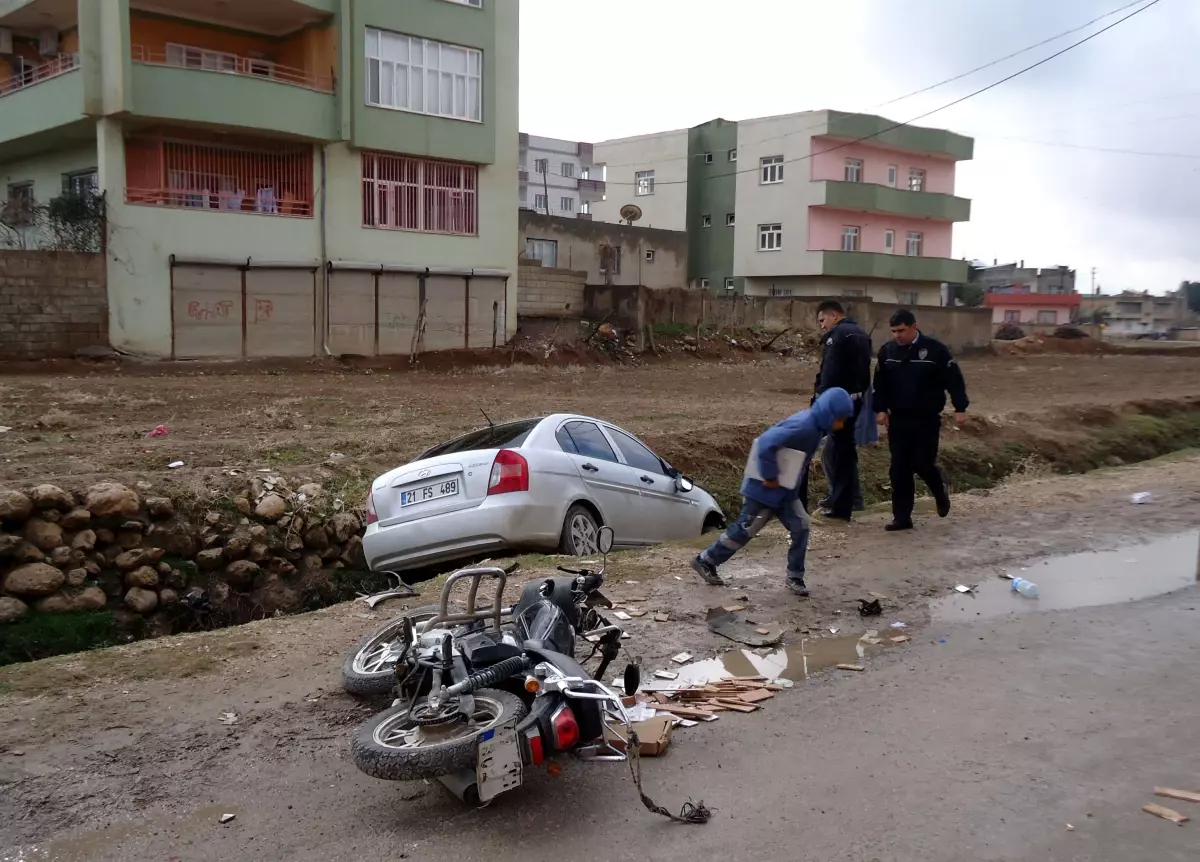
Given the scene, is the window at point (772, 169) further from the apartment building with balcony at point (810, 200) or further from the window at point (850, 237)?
the window at point (850, 237)

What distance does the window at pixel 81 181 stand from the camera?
24.0 m

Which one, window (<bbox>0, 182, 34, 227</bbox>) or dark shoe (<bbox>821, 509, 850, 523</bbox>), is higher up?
window (<bbox>0, 182, 34, 227</bbox>)

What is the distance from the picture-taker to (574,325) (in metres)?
30.0

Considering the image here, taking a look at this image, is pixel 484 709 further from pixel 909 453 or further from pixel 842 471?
pixel 842 471

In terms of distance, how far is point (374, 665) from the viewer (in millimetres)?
5270

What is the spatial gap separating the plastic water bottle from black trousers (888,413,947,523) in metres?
1.80

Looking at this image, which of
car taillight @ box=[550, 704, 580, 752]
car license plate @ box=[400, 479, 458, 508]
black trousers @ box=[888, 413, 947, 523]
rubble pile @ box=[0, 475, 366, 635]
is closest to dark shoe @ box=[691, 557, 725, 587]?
car license plate @ box=[400, 479, 458, 508]

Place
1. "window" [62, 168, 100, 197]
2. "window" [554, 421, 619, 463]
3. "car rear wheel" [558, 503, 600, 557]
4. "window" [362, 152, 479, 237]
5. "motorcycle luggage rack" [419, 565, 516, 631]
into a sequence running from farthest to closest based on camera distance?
"window" [362, 152, 479, 237]
"window" [62, 168, 100, 197]
"window" [554, 421, 619, 463]
"car rear wheel" [558, 503, 600, 557]
"motorcycle luggage rack" [419, 565, 516, 631]

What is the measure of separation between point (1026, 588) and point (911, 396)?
7.34 ft

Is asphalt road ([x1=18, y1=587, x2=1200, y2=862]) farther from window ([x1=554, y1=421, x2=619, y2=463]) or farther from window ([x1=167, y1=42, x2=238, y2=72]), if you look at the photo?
window ([x1=167, y1=42, x2=238, y2=72])

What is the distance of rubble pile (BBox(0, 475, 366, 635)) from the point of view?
27.8 feet

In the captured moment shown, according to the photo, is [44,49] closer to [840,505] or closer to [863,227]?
[840,505]

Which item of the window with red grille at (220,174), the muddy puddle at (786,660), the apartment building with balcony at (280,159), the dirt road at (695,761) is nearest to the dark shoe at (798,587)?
the dirt road at (695,761)

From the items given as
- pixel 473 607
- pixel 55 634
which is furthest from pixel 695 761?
pixel 55 634
